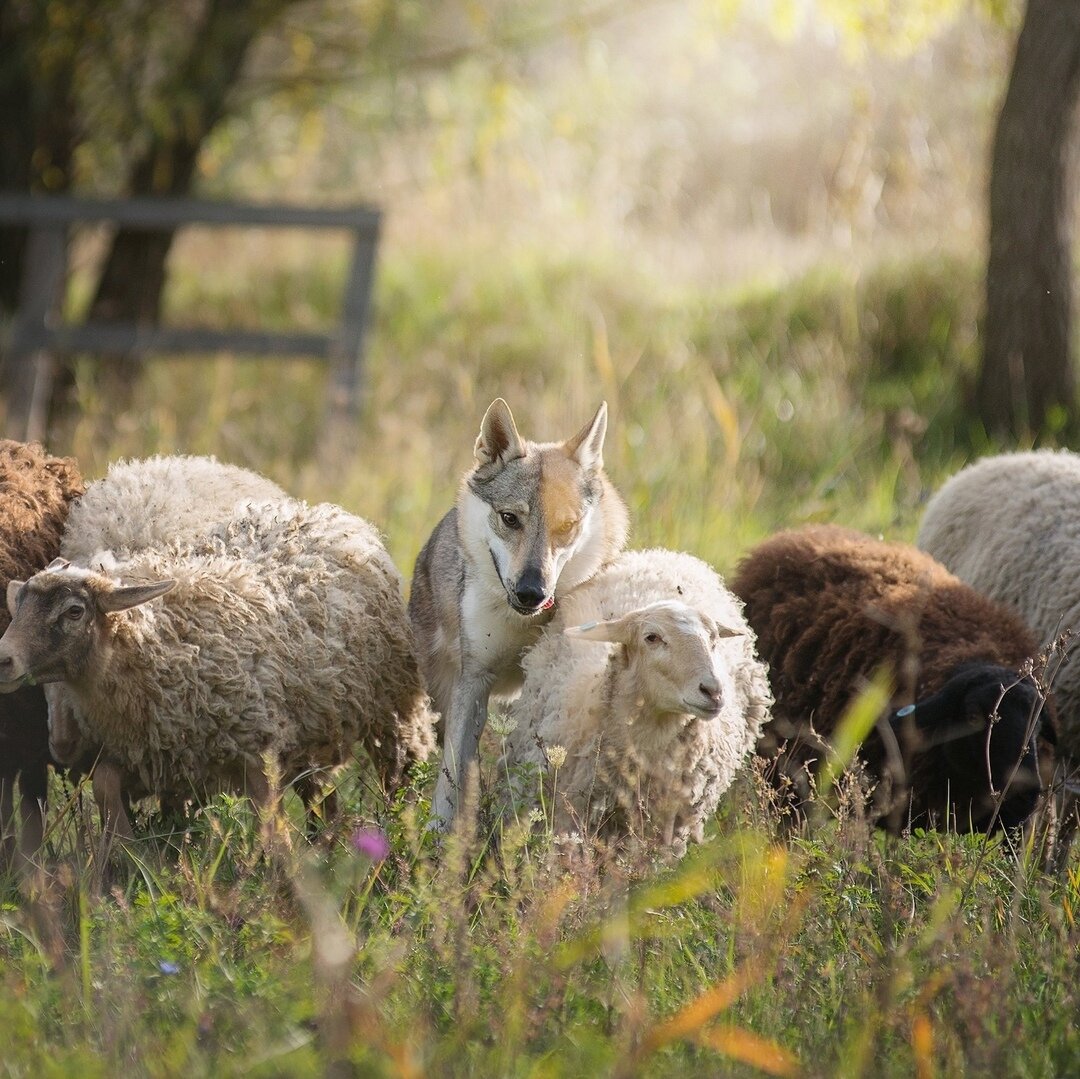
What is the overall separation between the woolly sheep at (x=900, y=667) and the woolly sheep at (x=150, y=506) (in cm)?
188

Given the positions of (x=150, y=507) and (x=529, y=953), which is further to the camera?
(x=150, y=507)

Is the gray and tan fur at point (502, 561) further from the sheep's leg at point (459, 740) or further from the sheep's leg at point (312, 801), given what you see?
the sheep's leg at point (312, 801)

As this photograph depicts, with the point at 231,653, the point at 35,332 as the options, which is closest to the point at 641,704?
the point at 231,653

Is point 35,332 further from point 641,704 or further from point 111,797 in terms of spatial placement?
point 641,704

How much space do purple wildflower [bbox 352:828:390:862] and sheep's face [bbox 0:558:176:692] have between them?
33.4 inches

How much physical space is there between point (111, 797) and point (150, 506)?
108cm

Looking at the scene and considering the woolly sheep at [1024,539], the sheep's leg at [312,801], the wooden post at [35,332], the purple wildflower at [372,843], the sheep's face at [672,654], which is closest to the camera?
the purple wildflower at [372,843]

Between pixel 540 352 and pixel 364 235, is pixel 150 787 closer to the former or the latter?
pixel 364 235

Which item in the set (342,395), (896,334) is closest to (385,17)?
(342,395)

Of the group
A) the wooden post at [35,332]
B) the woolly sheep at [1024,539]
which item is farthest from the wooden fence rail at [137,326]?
the woolly sheep at [1024,539]

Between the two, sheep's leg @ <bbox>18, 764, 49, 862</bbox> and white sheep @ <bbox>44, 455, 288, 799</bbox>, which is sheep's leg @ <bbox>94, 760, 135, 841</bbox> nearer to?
white sheep @ <bbox>44, 455, 288, 799</bbox>

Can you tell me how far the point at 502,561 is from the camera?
4.23 meters

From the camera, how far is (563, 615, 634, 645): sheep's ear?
161 inches

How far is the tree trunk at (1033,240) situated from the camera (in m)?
8.09
